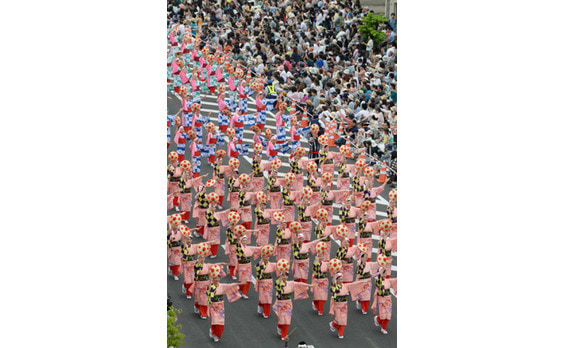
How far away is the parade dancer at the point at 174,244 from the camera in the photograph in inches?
796

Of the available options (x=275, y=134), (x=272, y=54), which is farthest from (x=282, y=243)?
(x=272, y=54)

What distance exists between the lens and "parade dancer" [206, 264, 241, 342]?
1908cm

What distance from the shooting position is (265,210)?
22.1m

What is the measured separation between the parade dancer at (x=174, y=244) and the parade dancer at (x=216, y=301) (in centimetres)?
144

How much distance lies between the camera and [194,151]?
24625mm

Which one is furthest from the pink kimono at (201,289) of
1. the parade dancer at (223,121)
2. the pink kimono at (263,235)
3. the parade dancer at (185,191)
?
the parade dancer at (223,121)

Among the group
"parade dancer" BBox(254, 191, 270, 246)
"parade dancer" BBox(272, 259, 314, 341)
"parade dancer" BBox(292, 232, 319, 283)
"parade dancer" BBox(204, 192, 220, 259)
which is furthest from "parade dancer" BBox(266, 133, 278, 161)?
"parade dancer" BBox(272, 259, 314, 341)

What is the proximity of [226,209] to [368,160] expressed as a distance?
146 inches

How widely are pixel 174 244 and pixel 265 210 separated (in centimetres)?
235

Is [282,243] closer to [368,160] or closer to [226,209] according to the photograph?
[226,209]

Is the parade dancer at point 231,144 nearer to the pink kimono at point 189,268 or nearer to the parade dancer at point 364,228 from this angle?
the parade dancer at point 364,228

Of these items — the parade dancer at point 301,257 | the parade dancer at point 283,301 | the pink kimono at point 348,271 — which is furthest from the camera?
the pink kimono at point 348,271

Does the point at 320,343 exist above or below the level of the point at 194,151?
below

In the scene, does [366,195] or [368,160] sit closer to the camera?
[366,195]
